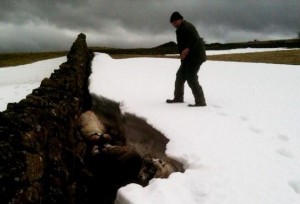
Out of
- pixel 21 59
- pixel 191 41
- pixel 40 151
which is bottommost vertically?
pixel 21 59

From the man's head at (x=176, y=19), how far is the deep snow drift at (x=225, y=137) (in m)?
1.71

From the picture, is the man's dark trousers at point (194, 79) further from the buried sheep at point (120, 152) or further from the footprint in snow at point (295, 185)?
the footprint in snow at point (295, 185)

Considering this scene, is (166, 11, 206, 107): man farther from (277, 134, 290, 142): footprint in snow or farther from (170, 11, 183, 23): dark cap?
(277, 134, 290, 142): footprint in snow

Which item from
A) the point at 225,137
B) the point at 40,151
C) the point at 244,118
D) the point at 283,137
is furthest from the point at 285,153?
the point at 40,151

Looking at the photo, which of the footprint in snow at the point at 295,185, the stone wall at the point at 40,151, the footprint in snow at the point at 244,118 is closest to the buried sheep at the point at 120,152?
the stone wall at the point at 40,151

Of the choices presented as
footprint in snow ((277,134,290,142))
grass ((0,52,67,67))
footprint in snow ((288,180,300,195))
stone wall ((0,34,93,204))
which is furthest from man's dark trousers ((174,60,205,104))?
grass ((0,52,67,67))

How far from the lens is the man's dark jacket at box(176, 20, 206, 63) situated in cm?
735

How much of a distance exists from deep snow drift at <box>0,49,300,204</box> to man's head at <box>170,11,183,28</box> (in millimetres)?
1712

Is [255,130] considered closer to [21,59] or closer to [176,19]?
[176,19]

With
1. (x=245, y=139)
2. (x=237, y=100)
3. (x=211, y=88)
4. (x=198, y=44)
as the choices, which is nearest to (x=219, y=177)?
(x=245, y=139)

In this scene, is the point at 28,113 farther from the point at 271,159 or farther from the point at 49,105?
the point at 271,159

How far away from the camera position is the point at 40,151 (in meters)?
3.74

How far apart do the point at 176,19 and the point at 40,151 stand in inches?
178

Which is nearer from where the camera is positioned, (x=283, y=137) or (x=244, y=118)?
(x=283, y=137)
